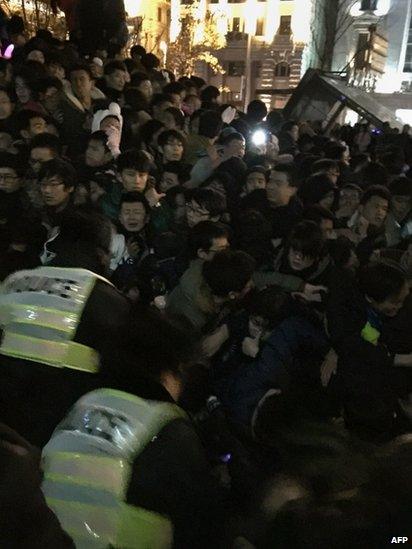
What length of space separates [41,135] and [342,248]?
2740 millimetres

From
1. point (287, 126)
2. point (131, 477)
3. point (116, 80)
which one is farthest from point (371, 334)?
point (287, 126)

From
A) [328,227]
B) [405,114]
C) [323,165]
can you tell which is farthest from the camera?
[405,114]

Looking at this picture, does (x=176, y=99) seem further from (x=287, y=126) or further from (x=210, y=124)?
(x=287, y=126)

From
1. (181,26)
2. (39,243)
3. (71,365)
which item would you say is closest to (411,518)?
(71,365)

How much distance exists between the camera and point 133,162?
427cm

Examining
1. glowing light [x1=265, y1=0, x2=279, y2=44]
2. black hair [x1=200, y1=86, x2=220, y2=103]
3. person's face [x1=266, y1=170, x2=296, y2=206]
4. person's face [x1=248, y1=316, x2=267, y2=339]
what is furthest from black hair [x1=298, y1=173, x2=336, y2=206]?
glowing light [x1=265, y1=0, x2=279, y2=44]

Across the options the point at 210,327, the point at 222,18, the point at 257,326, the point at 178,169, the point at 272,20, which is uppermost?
the point at 272,20

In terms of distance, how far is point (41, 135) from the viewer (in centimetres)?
454

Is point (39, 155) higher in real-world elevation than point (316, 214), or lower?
higher

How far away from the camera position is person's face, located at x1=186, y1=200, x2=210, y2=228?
3773 mm

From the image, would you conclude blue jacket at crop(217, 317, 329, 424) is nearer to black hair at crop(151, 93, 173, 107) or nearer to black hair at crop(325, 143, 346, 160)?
black hair at crop(325, 143, 346, 160)

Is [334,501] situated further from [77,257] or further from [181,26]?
[181,26]

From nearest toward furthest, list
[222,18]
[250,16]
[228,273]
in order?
1. [228,273]
2. [222,18]
3. [250,16]

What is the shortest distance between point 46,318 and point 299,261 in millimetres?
1867
